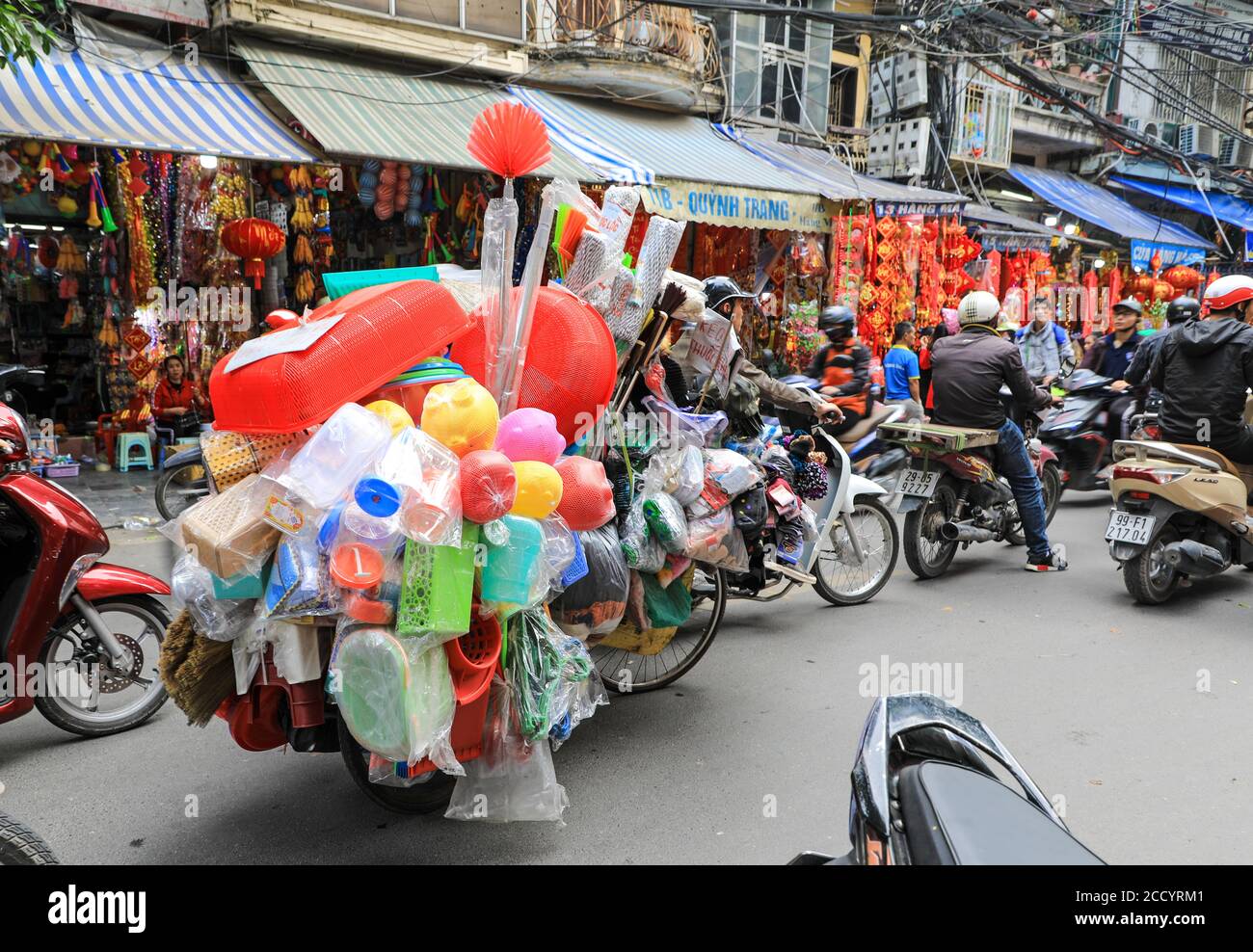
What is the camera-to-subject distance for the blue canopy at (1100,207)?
642 inches

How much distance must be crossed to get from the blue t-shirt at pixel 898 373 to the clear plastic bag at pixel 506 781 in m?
6.98

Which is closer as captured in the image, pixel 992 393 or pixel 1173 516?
pixel 1173 516

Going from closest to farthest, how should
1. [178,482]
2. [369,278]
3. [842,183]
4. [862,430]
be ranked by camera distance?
[369,278] → [862,430] → [178,482] → [842,183]

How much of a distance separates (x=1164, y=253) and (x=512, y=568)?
1836cm

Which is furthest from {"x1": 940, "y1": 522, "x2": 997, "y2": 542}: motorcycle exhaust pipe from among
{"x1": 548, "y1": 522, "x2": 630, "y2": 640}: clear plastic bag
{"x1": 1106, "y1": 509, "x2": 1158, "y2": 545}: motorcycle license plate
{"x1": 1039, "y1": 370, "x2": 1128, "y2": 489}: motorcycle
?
{"x1": 548, "y1": 522, "x2": 630, "y2": 640}: clear plastic bag

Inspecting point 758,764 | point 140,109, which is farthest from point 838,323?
point 140,109

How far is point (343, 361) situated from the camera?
243 cm

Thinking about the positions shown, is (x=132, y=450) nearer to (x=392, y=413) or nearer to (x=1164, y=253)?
(x=392, y=413)

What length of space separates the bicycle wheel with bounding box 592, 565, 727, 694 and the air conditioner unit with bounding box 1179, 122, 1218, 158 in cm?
2052

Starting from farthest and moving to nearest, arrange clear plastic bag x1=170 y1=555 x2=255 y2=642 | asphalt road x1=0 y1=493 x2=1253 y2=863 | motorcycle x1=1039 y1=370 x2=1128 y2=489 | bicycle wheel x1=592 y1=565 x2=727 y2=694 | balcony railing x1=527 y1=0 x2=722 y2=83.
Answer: balcony railing x1=527 y1=0 x2=722 y2=83 → motorcycle x1=1039 y1=370 x2=1128 y2=489 → bicycle wheel x1=592 y1=565 x2=727 y2=694 → asphalt road x1=0 y1=493 x2=1253 y2=863 → clear plastic bag x1=170 y1=555 x2=255 y2=642

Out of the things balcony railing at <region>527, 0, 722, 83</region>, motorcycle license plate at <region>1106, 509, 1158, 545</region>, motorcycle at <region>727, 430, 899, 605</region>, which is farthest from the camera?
balcony railing at <region>527, 0, 722, 83</region>

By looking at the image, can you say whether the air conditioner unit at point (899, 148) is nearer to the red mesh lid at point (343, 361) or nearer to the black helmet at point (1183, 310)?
the black helmet at point (1183, 310)

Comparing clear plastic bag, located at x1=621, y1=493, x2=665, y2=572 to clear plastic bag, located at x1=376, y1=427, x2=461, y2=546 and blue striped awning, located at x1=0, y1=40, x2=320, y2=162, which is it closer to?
clear plastic bag, located at x1=376, y1=427, x2=461, y2=546

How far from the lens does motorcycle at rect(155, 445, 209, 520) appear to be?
6570mm
